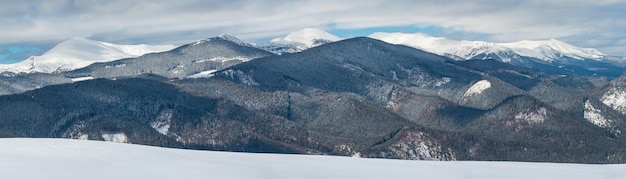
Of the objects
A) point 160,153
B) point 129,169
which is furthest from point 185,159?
point 129,169

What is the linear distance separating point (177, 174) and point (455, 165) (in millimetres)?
15689

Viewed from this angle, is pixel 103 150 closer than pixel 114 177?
No

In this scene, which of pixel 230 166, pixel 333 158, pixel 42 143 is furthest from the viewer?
pixel 333 158

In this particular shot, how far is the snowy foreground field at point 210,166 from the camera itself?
38812mm

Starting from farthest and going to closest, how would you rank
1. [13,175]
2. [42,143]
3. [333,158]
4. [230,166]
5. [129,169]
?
[333,158], [42,143], [230,166], [129,169], [13,175]

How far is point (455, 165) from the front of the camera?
47.9 m

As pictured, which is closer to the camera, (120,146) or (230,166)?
(230,166)

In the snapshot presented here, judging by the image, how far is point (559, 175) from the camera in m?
44.3

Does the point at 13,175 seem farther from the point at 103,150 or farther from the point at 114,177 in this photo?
the point at 103,150

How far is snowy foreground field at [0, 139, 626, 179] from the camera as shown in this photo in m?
38.8

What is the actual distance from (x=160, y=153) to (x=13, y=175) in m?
10.2

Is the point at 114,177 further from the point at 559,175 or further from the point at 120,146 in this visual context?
the point at 559,175

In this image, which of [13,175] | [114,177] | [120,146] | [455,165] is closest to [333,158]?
[455,165]

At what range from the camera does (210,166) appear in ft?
139
